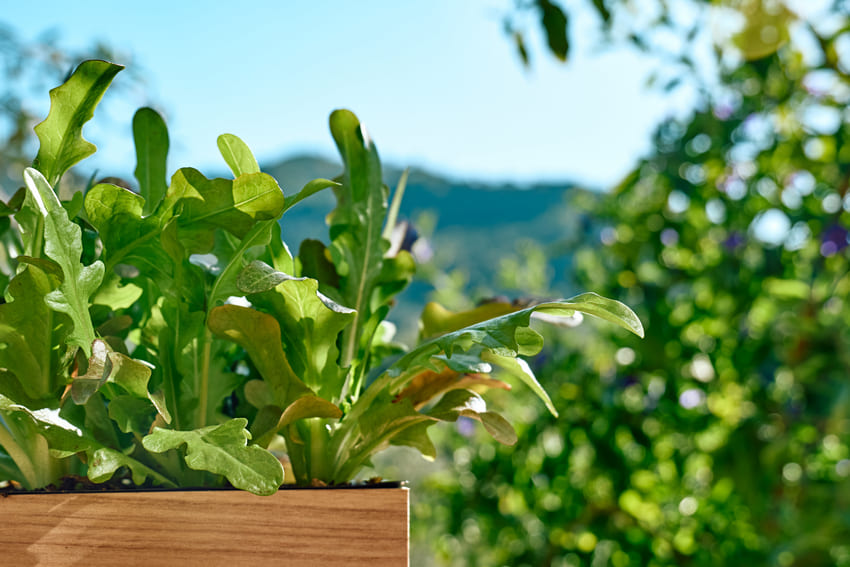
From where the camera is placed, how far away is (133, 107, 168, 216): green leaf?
0.37 metres

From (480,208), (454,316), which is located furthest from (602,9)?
(480,208)

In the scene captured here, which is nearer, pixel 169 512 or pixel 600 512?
pixel 169 512

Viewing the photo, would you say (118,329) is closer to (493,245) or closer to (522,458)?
(522,458)

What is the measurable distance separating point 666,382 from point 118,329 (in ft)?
3.35

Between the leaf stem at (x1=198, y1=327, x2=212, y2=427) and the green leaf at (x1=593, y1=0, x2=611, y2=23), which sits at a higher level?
the green leaf at (x1=593, y1=0, x2=611, y2=23)

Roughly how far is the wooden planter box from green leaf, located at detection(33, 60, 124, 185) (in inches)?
6.0

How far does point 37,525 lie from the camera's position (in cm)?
28

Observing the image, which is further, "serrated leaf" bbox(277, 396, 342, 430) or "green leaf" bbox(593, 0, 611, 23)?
"green leaf" bbox(593, 0, 611, 23)

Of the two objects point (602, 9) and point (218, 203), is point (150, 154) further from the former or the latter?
point (602, 9)

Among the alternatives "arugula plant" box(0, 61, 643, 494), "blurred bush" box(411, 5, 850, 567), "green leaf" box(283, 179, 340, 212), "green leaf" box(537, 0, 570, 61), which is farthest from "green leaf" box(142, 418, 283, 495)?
"blurred bush" box(411, 5, 850, 567)

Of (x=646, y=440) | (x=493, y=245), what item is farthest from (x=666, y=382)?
(x=493, y=245)

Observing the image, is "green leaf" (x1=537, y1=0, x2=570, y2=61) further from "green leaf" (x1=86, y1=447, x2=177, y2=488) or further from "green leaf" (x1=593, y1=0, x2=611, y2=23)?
"green leaf" (x1=86, y1=447, x2=177, y2=488)

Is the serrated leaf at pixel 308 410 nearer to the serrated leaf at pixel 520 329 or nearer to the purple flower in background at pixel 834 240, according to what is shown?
the serrated leaf at pixel 520 329

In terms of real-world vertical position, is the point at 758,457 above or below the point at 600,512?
above
